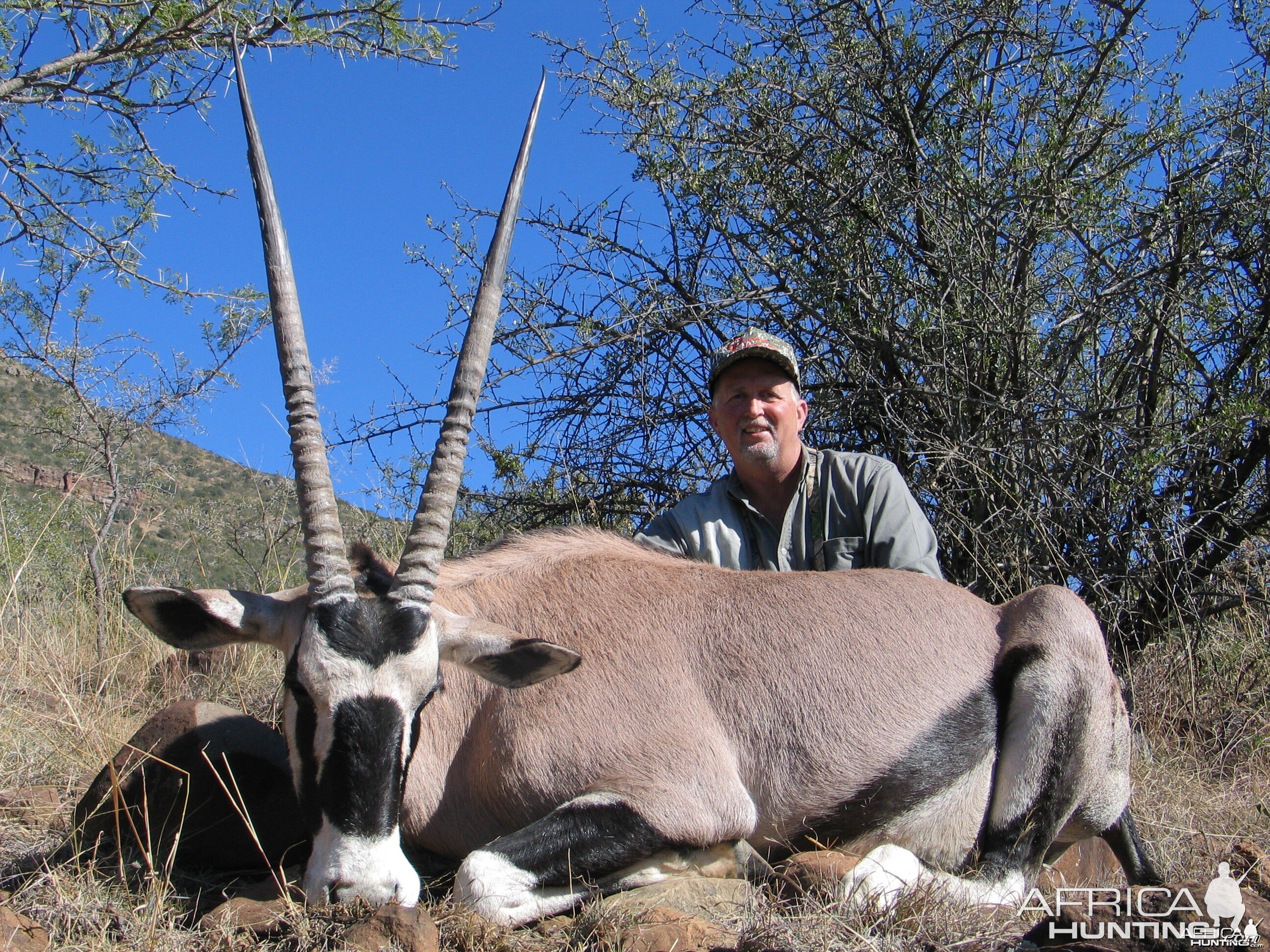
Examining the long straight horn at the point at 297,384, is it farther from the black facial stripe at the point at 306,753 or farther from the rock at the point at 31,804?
the rock at the point at 31,804

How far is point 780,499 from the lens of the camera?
5.86 meters

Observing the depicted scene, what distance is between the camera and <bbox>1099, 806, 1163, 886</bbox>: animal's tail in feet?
14.2

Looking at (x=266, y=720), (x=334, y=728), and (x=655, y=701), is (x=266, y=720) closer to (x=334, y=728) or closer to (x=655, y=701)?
(x=334, y=728)

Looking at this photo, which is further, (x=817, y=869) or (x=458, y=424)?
(x=458, y=424)

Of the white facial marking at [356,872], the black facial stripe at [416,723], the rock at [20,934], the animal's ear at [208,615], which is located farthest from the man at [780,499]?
the rock at [20,934]

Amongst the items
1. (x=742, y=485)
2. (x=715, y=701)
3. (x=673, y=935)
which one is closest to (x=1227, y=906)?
(x=673, y=935)

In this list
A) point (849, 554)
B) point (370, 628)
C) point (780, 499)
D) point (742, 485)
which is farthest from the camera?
point (742, 485)

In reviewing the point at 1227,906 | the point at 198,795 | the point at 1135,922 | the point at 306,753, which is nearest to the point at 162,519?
the point at 198,795

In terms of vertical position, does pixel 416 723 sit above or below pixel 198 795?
above

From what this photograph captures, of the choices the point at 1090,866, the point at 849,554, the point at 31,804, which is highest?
the point at 849,554

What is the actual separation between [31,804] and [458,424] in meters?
2.55

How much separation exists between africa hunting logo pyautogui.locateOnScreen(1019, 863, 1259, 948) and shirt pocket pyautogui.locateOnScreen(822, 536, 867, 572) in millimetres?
2399

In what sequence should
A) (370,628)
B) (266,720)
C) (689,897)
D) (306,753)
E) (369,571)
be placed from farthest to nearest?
(266,720) → (369,571) → (689,897) → (370,628) → (306,753)

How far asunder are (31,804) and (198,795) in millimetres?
958
